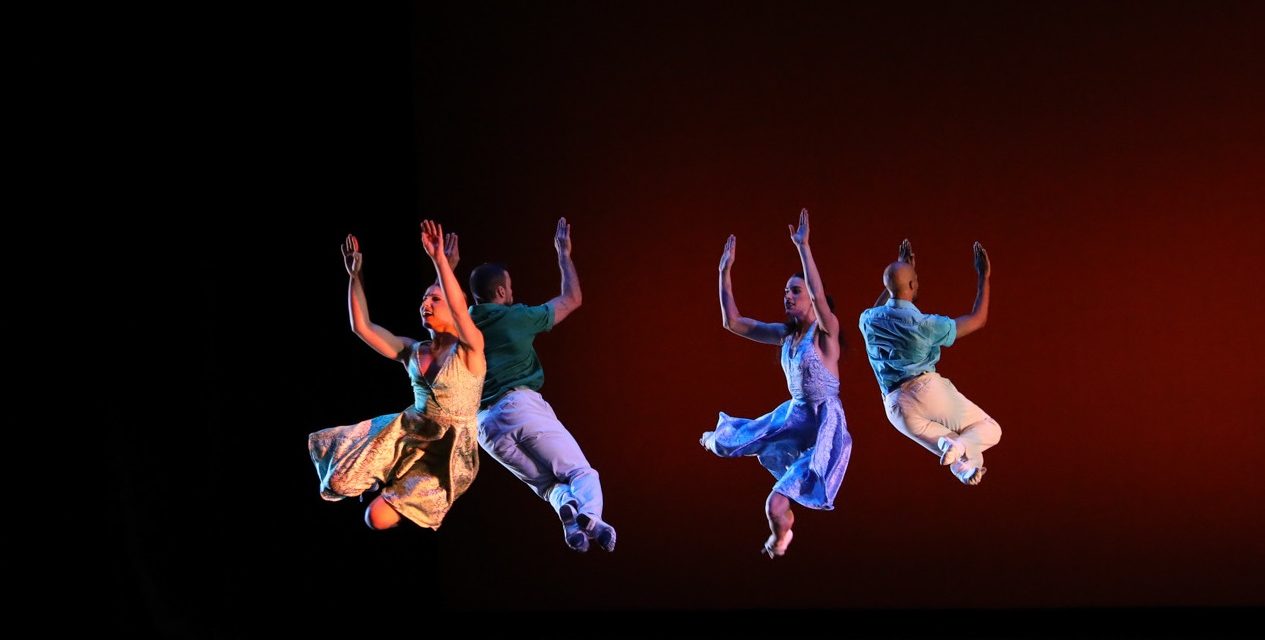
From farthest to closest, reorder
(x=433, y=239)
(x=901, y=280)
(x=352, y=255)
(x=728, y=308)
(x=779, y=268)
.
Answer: (x=779, y=268), (x=728, y=308), (x=901, y=280), (x=352, y=255), (x=433, y=239)

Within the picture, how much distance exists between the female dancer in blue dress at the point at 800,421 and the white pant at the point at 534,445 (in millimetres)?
586

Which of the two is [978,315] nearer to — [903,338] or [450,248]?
[903,338]

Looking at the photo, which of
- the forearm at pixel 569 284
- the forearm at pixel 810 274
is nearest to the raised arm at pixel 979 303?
the forearm at pixel 810 274

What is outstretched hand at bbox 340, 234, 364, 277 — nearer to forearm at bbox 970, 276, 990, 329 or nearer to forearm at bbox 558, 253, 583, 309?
forearm at bbox 558, 253, 583, 309

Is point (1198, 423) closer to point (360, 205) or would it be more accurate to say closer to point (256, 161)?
point (360, 205)

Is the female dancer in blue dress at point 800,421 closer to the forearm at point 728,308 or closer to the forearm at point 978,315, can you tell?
the forearm at point 728,308

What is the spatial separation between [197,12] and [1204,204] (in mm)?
4247

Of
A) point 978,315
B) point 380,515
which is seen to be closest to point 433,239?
point 380,515

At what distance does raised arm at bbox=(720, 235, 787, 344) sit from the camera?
15.1ft

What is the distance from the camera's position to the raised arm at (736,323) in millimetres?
4598

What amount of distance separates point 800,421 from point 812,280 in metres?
0.55

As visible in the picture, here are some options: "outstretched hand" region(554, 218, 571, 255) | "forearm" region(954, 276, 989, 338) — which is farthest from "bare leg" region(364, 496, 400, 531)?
"forearm" region(954, 276, 989, 338)

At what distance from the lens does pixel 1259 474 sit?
5.18 meters

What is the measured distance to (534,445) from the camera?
14.3ft
